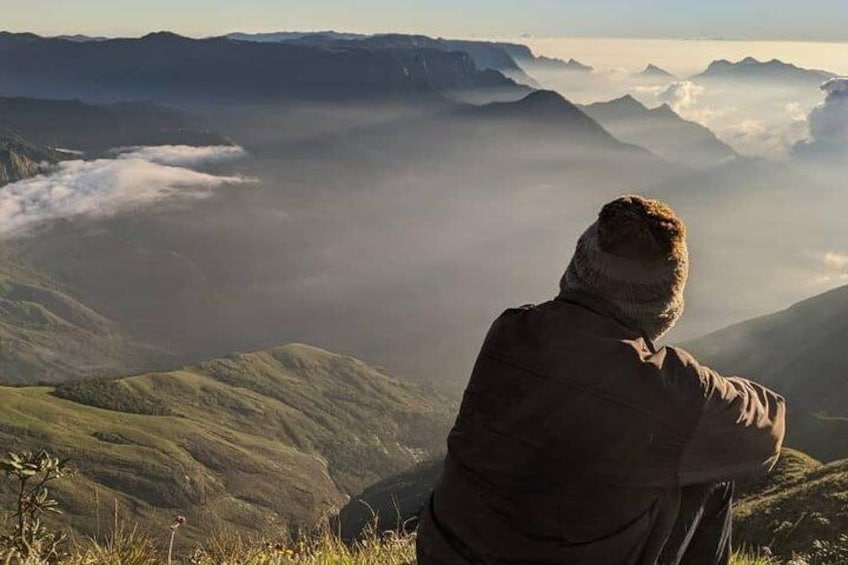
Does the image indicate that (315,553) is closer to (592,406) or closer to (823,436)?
(592,406)

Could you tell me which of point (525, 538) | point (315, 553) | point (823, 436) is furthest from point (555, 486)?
point (823, 436)

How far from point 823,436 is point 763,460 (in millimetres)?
116380

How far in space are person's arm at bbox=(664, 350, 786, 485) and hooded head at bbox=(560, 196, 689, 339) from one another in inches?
10.9

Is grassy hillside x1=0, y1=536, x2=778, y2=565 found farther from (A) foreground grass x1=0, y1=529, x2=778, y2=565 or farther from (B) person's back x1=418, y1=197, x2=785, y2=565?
(B) person's back x1=418, y1=197, x2=785, y2=565

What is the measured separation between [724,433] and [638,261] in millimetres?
977

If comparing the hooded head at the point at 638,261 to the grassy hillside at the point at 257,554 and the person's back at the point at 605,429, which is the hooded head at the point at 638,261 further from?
the grassy hillside at the point at 257,554

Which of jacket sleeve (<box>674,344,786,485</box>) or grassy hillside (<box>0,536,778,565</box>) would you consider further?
grassy hillside (<box>0,536,778,565</box>)

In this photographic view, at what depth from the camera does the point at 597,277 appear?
4.32m

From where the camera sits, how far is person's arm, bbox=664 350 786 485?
414 centimetres

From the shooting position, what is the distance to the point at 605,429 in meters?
4.09

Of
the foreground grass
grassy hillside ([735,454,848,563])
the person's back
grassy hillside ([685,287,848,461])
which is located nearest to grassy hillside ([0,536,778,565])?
the foreground grass

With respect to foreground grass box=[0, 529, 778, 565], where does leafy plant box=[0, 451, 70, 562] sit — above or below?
above

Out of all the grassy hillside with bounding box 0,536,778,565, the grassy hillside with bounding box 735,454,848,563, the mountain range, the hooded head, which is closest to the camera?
the hooded head

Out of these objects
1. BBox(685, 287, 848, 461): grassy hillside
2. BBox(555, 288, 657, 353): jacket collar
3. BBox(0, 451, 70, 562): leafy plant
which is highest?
BBox(555, 288, 657, 353): jacket collar
